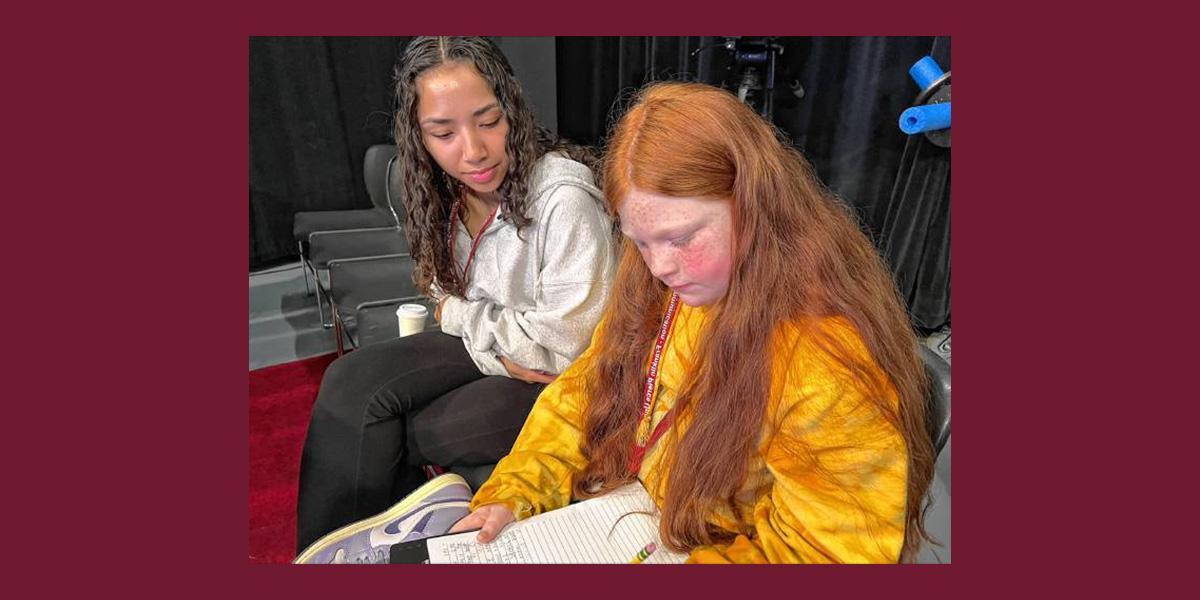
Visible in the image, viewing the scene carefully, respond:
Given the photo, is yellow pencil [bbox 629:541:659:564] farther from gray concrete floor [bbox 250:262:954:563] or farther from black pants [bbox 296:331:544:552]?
gray concrete floor [bbox 250:262:954:563]

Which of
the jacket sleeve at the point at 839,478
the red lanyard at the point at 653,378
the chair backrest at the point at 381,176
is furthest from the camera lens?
the chair backrest at the point at 381,176

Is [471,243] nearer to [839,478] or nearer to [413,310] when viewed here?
[413,310]

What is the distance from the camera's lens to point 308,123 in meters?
1.31

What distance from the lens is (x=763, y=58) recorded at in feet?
4.14

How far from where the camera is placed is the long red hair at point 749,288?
70cm

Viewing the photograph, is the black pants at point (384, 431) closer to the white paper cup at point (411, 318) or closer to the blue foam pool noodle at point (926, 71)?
the white paper cup at point (411, 318)

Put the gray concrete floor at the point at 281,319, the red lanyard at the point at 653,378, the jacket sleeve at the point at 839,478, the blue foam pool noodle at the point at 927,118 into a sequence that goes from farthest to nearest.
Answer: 1. the gray concrete floor at the point at 281,319
2. the blue foam pool noodle at the point at 927,118
3. the red lanyard at the point at 653,378
4. the jacket sleeve at the point at 839,478

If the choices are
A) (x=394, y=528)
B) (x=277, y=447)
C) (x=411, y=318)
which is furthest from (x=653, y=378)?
(x=277, y=447)

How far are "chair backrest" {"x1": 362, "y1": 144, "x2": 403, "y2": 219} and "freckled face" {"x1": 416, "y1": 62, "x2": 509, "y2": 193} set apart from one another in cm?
35

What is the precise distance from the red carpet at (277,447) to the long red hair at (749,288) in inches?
36.6

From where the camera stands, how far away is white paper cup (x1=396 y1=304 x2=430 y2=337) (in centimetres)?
136

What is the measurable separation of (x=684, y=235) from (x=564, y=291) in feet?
1.44

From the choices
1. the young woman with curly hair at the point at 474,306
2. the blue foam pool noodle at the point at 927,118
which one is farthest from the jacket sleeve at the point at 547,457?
the blue foam pool noodle at the point at 927,118

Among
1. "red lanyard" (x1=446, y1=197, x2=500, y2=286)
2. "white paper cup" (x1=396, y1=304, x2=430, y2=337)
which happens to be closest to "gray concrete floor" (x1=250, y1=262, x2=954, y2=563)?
"white paper cup" (x1=396, y1=304, x2=430, y2=337)
